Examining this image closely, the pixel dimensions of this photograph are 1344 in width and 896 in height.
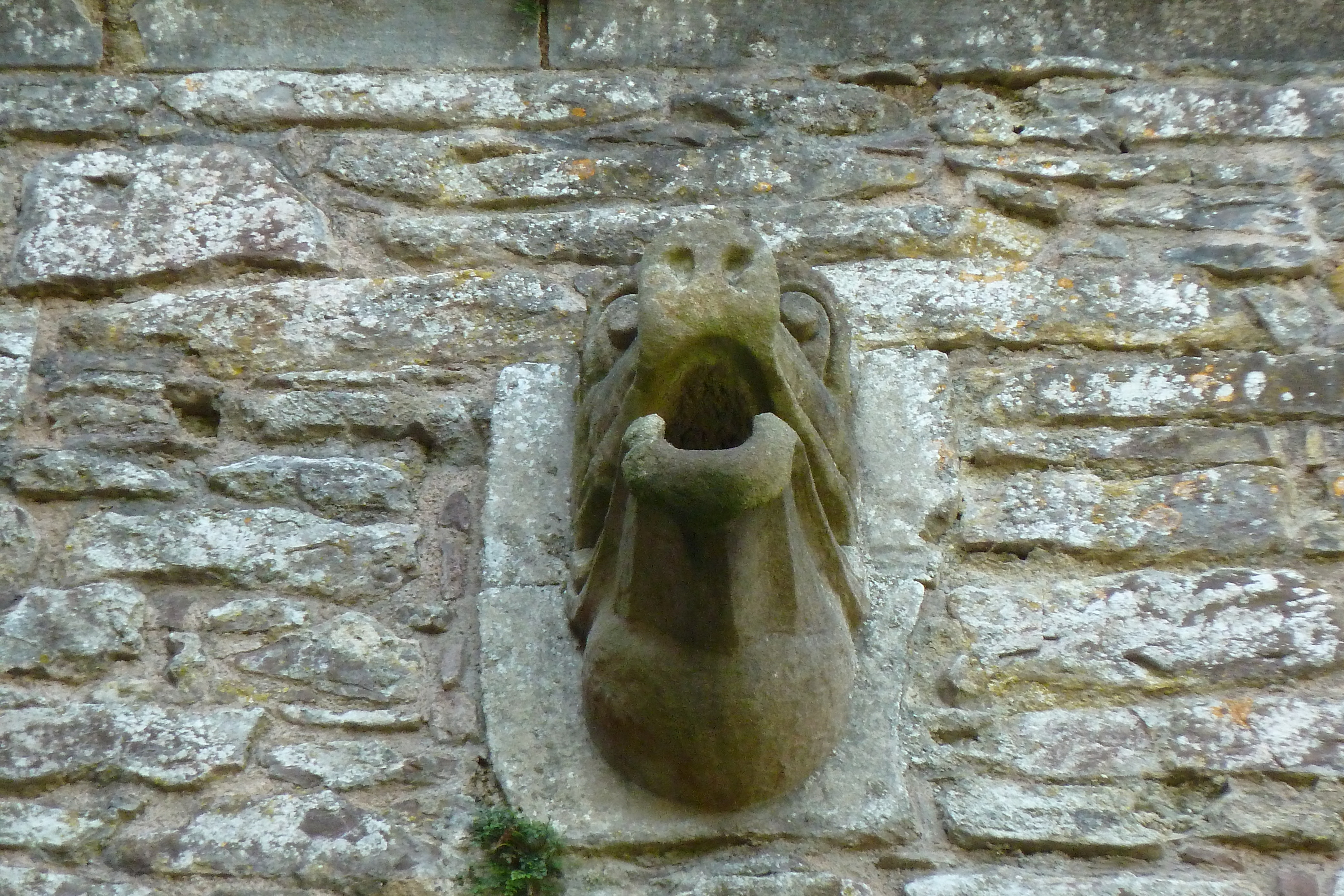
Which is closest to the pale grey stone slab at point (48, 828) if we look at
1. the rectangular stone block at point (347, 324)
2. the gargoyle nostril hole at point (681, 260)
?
the rectangular stone block at point (347, 324)

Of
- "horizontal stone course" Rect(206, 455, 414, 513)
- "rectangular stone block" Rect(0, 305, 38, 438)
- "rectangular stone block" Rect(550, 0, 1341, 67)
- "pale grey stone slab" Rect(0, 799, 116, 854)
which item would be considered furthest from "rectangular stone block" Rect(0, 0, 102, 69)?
"pale grey stone slab" Rect(0, 799, 116, 854)

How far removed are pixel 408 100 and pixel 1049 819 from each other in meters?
1.79

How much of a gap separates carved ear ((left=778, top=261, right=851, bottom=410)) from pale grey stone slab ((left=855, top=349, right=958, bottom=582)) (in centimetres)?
23

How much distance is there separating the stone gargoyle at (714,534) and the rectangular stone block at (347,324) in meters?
0.47

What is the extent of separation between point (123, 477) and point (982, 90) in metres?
1.80

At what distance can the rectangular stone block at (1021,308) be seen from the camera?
232 centimetres

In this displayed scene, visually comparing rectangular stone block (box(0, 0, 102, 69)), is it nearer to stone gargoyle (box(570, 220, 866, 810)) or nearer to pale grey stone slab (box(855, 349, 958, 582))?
stone gargoyle (box(570, 220, 866, 810))

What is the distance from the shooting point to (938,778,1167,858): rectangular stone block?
1815 mm

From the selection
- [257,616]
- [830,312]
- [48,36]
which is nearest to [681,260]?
[830,312]

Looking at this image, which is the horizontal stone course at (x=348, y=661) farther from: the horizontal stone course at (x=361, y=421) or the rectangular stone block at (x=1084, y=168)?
the rectangular stone block at (x=1084, y=168)

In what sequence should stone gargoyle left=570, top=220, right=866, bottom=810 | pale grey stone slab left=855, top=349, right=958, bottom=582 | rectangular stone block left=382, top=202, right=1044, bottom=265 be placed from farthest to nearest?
rectangular stone block left=382, top=202, right=1044, bottom=265, pale grey stone slab left=855, top=349, right=958, bottom=582, stone gargoyle left=570, top=220, right=866, bottom=810

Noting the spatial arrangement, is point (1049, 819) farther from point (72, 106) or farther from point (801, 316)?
point (72, 106)

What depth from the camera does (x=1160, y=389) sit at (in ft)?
7.41

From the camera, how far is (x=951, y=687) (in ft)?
6.43
